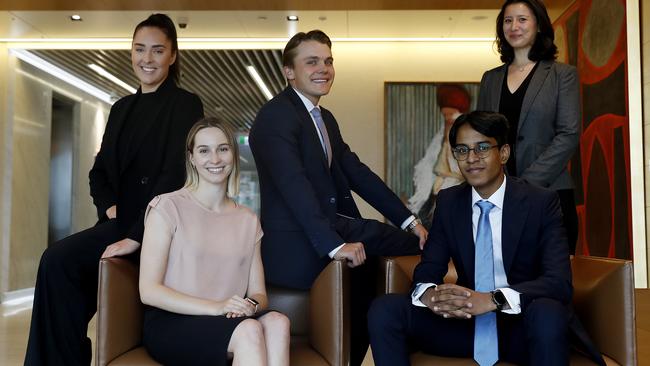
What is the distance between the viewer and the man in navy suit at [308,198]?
289 cm

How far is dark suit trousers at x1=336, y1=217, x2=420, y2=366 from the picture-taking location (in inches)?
122

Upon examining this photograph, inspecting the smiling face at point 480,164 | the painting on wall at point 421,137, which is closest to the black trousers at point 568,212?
the smiling face at point 480,164

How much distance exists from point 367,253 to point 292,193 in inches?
18.7

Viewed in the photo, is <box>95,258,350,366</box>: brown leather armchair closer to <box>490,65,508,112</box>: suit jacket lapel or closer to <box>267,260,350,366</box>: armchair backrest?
<box>267,260,350,366</box>: armchair backrest

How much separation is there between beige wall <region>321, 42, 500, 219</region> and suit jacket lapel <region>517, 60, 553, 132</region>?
495 cm

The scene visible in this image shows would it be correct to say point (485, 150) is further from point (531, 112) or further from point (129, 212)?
point (129, 212)

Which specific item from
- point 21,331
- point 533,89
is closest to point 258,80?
point 21,331

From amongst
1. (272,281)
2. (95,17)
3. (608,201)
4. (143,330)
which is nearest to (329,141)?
(272,281)

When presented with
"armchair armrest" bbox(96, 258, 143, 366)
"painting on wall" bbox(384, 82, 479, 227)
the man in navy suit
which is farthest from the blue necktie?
"painting on wall" bbox(384, 82, 479, 227)

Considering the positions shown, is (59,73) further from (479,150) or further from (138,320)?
(479,150)

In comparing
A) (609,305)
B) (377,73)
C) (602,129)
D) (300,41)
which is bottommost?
(609,305)

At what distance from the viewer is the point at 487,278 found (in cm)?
259

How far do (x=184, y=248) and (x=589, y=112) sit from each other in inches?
182

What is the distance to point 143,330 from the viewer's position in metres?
2.66
